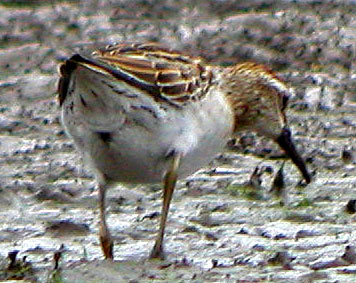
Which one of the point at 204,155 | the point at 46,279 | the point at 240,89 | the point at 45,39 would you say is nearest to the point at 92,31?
the point at 45,39

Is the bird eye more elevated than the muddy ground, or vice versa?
the bird eye

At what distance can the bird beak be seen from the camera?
9.65 metres

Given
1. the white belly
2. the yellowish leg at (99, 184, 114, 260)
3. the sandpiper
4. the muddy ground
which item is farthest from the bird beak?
the yellowish leg at (99, 184, 114, 260)

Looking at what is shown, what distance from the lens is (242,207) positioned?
913cm

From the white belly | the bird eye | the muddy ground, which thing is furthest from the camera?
the bird eye

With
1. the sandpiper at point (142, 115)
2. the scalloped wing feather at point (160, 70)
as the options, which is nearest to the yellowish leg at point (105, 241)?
the sandpiper at point (142, 115)

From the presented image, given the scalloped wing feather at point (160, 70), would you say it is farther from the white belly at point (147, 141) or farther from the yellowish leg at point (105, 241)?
the yellowish leg at point (105, 241)

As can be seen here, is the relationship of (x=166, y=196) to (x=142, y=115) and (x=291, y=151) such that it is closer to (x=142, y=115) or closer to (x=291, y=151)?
(x=142, y=115)

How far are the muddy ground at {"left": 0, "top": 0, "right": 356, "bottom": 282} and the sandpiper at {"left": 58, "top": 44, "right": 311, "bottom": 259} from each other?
1.44ft

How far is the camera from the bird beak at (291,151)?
31.7ft

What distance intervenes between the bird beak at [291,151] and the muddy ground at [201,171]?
12 cm

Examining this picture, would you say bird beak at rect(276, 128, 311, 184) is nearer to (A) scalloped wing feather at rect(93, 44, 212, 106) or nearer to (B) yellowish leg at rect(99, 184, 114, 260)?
(A) scalloped wing feather at rect(93, 44, 212, 106)

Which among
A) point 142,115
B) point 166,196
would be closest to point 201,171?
point 166,196

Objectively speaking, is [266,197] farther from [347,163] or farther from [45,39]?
[45,39]
